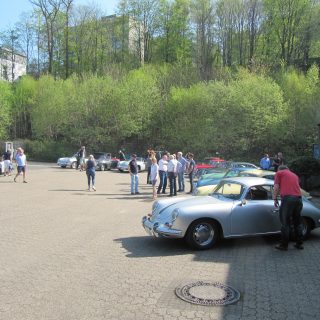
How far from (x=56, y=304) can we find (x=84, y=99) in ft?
147

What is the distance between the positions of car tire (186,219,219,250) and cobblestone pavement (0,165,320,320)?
18 cm

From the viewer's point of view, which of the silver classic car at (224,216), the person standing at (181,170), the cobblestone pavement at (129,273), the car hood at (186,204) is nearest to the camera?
the cobblestone pavement at (129,273)

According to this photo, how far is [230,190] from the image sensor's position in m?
9.09

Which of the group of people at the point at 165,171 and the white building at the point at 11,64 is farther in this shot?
the white building at the point at 11,64

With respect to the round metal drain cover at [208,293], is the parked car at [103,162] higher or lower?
higher

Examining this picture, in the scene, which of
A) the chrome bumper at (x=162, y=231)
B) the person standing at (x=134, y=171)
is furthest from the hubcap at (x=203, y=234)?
the person standing at (x=134, y=171)

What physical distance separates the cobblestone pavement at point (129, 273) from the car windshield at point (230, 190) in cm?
96

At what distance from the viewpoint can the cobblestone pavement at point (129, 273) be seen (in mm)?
5070

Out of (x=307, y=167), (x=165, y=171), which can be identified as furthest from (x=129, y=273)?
(x=307, y=167)

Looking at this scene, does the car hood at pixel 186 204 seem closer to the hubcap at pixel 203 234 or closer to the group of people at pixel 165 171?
the hubcap at pixel 203 234

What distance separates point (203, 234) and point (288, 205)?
5.58 ft

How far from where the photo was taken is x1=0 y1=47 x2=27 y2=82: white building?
68688 mm

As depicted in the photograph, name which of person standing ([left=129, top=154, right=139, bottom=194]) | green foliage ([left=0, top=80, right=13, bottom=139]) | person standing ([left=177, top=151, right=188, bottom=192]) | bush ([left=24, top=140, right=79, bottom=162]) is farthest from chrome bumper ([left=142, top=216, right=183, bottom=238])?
green foliage ([left=0, top=80, right=13, bottom=139])

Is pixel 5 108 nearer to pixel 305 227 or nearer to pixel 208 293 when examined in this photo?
pixel 305 227
